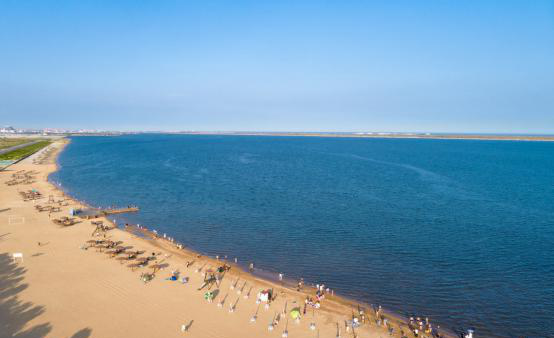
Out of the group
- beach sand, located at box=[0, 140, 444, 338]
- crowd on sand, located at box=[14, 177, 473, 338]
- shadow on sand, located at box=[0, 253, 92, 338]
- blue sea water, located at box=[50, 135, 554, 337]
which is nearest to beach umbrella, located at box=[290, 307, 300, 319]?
crowd on sand, located at box=[14, 177, 473, 338]

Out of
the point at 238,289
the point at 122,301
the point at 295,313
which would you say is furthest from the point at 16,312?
the point at 295,313

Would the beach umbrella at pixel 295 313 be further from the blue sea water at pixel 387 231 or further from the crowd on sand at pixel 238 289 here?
the blue sea water at pixel 387 231

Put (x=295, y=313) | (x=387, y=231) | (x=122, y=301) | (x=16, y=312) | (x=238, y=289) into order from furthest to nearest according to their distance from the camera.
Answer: (x=387, y=231) < (x=238, y=289) < (x=122, y=301) < (x=295, y=313) < (x=16, y=312)

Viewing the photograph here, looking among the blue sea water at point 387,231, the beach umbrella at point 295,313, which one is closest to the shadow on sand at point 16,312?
the beach umbrella at point 295,313

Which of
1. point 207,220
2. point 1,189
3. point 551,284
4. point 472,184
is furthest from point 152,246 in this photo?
point 472,184

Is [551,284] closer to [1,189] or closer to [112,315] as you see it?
[112,315]

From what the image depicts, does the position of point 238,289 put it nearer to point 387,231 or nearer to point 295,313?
point 295,313

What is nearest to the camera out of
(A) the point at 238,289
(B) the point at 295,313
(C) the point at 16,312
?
(C) the point at 16,312

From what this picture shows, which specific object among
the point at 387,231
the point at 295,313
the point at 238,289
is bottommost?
the point at 238,289
